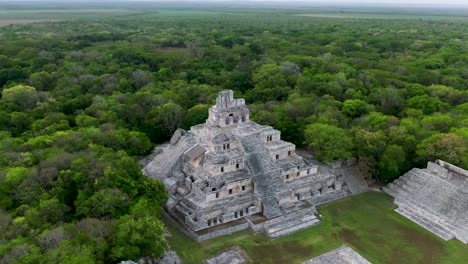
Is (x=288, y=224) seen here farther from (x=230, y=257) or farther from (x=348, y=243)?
(x=230, y=257)

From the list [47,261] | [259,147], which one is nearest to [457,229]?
[259,147]

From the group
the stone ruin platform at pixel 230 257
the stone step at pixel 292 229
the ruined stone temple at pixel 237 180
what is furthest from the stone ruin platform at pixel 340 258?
the stone ruin platform at pixel 230 257

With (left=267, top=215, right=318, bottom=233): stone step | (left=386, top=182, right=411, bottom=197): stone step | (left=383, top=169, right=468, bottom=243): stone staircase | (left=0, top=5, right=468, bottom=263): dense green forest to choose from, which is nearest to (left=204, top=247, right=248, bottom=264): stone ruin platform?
(left=267, top=215, right=318, bottom=233): stone step

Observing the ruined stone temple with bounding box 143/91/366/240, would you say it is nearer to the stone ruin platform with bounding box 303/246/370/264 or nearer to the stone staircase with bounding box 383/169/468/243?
the stone ruin platform with bounding box 303/246/370/264

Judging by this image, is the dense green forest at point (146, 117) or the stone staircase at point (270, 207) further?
the stone staircase at point (270, 207)

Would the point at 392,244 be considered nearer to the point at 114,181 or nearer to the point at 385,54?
the point at 114,181

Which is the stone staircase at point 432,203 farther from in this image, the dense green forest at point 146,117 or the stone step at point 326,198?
the stone step at point 326,198

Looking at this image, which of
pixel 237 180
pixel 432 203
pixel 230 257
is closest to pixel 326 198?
pixel 432 203
